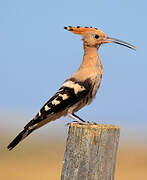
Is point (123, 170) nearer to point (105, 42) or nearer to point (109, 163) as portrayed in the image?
point (105, 42)

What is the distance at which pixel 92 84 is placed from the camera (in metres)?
5.11

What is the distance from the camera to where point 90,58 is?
5.35 meters

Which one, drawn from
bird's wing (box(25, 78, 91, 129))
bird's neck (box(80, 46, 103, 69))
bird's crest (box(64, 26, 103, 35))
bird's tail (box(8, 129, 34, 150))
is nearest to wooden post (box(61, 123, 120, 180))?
bird's tail (box(8, 129, 34, 150))

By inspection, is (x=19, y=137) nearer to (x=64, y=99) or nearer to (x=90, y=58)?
(x=64, y=99)

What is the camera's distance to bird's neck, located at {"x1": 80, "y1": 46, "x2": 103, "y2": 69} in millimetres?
5294

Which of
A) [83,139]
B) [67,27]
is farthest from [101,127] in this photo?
[67,27]

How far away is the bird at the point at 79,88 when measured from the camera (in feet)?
15.9

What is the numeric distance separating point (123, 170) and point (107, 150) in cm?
1015

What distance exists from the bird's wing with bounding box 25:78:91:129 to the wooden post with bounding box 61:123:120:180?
1.11 m

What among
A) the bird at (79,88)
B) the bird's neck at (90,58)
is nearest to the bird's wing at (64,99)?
the bird at (79,88)

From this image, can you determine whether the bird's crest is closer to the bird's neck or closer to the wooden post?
the bird's neck

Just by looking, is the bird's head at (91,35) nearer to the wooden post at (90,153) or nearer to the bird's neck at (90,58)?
→ the bird's neck at (90,58)

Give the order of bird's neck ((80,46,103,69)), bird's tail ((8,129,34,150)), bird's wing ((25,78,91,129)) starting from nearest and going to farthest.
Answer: bird's tail ((8,129,34,150))
bird's wing ((25,78,91,129))
bird's neck ((80,46,103,69))

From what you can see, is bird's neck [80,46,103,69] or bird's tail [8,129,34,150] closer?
bird's tail [8,129,34,150]
